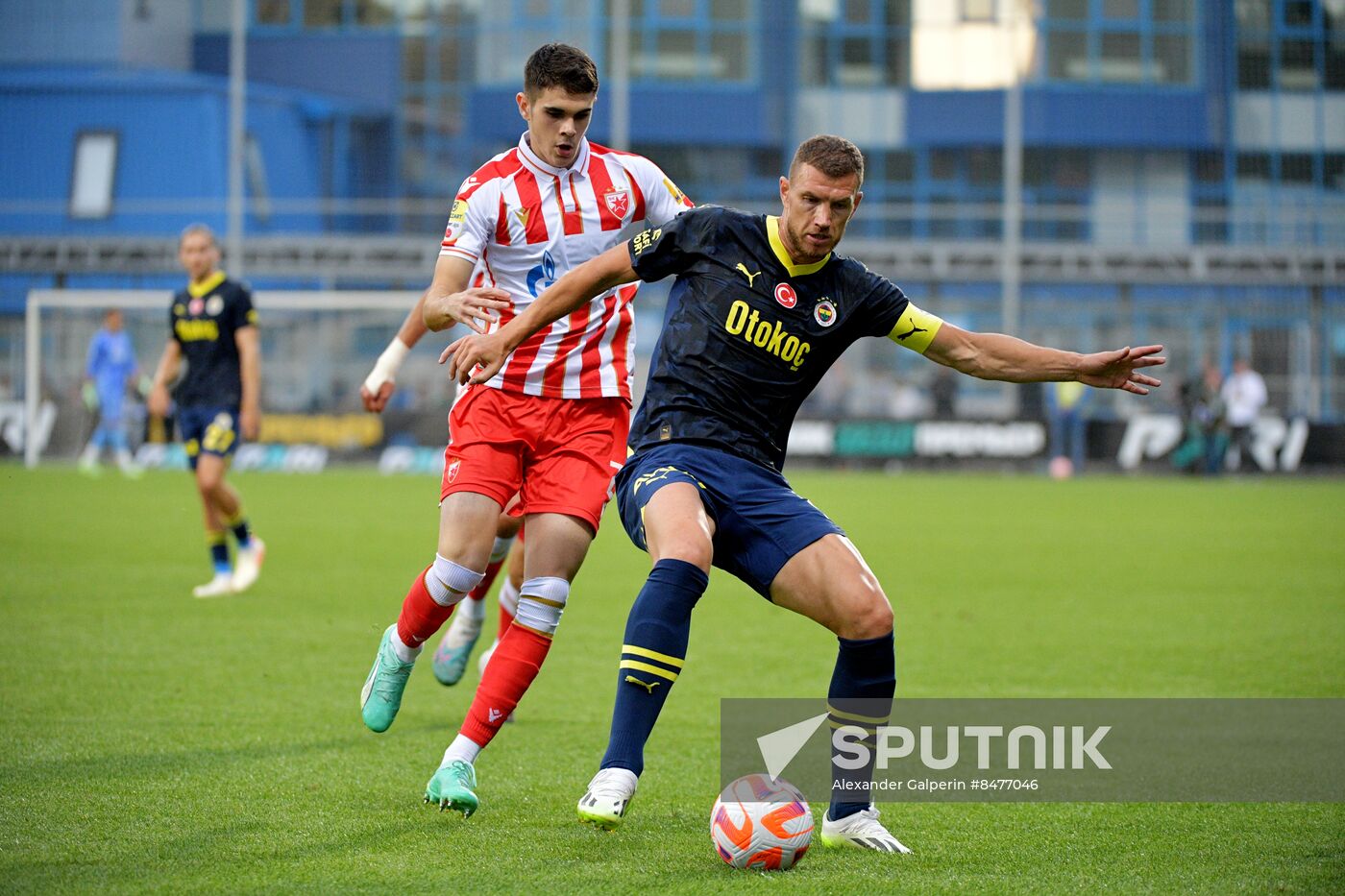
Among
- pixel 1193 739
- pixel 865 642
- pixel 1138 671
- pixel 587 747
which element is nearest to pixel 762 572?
pixel 865 642

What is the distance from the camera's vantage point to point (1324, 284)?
116 feet

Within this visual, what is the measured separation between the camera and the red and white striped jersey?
5883 millimetres

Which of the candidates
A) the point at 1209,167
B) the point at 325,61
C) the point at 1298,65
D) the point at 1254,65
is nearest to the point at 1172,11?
the point at 1254,65

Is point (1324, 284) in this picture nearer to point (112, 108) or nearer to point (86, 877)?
point (112, 108)

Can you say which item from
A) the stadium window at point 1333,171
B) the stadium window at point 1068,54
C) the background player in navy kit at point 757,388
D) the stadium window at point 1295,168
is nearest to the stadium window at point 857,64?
the stadium window at point 1068,54

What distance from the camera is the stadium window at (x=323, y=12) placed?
46969 mm

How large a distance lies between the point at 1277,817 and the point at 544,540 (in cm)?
262

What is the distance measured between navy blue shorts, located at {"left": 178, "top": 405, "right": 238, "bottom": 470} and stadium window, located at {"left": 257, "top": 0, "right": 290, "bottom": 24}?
39.1 meters

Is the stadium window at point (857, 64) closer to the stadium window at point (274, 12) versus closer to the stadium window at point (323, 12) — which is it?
the stadium window at point (323, 12)

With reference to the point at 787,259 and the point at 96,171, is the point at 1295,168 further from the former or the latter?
the point at 787,259

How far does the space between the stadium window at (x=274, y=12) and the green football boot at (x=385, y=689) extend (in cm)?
4490

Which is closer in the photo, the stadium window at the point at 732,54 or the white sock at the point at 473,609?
the white sock at the point at 473,609

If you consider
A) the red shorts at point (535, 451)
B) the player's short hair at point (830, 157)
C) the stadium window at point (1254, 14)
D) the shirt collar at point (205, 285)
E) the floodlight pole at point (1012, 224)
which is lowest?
the red shorts at point (535, 451)

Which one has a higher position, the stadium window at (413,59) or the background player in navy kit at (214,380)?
the stadium window at (413,59)
